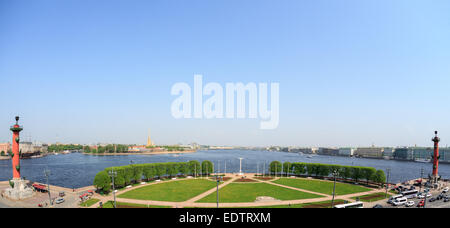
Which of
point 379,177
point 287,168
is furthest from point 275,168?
point 379,177

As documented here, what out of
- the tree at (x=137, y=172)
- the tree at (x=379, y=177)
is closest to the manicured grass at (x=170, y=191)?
the tree at (x=137, y=172)

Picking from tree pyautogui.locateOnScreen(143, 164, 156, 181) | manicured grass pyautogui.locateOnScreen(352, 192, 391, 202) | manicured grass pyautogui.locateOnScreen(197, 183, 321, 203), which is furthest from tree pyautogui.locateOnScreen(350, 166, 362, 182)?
tree pyautogui.locateOnScreen(143, 164, 156, 181)

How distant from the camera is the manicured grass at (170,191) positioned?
45844mm

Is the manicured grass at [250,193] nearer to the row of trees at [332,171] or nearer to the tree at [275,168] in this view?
the tree at [275,168]

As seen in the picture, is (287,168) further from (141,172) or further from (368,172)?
(141,172)

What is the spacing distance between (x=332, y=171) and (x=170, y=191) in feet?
164

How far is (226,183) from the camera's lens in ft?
205

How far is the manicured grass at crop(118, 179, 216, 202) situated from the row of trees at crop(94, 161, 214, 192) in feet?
16.7

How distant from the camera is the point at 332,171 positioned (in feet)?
228

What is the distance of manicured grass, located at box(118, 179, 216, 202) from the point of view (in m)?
45.8

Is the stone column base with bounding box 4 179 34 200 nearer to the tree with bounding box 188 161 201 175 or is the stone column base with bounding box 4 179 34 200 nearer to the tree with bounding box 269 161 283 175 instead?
the tree with bounding box 188 161 201 175

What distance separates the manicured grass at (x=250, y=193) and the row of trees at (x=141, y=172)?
19699 millimetres
